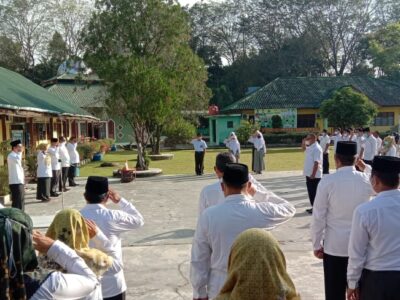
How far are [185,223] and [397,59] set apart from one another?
4579 centimetres

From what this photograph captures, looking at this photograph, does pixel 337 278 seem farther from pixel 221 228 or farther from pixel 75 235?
pixel 75 235

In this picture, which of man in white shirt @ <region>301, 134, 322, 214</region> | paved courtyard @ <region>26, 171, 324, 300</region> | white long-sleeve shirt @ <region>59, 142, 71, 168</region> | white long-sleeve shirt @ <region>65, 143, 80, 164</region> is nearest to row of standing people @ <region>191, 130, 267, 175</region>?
paved courtyard @ <region>26, 171, 324, 300</region>

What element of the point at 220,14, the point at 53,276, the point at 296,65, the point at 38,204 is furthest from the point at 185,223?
the point at 220,14

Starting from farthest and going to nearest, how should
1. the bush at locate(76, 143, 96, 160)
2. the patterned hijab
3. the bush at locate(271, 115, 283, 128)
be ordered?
A: the bush at locate(271, 115, 283, 128)
the bush at locate(76, 143, 96, 160)
the patterned hijab

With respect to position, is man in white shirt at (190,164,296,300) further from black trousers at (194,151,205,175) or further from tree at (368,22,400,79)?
tree at (368,22,400,79)

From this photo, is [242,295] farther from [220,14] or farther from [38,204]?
[220,14]

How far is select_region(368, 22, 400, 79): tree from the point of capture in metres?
47.3

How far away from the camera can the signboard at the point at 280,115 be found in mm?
44094

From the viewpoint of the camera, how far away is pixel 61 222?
2.84 metres

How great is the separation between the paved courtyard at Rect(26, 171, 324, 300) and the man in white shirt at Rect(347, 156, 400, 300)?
1.95 m

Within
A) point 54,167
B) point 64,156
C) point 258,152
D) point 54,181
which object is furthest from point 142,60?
point 54,181

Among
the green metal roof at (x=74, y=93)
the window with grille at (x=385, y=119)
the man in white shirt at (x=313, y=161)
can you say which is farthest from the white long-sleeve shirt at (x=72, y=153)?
the window with grille at (x=385, y=119)

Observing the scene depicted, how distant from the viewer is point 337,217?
174 inches

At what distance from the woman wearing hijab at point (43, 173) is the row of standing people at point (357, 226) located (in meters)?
9.51
